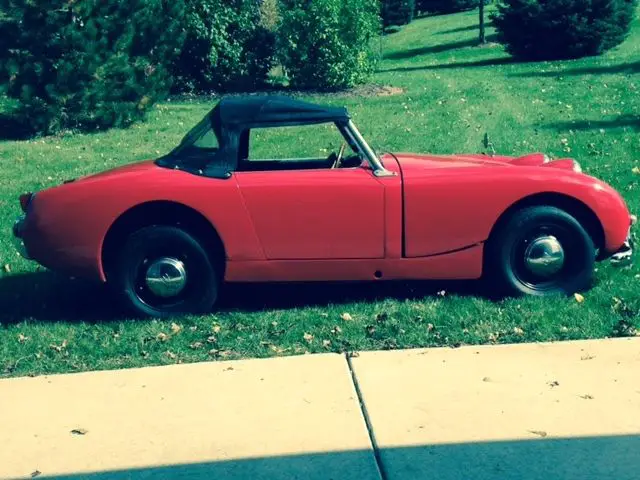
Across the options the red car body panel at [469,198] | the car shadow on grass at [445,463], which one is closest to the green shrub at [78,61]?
the red car body panel at [469,198]

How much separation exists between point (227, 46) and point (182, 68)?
1051 mm

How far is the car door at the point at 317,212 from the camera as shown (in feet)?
17.3

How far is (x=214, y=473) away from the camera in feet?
11.9

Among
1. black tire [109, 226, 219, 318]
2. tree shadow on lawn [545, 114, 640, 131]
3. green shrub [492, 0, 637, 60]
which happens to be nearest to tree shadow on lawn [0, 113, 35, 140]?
tree shadow on lawn [545, 114, 640, 131]

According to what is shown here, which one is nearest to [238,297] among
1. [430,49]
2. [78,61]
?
[78,61]

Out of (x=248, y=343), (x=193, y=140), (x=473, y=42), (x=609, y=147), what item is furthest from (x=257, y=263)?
(x=473, y=42)

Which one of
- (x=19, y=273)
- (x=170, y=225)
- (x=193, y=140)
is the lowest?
(x=19, y=273)

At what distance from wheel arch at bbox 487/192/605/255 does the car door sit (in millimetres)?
710

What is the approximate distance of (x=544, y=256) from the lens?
5465 millimetres

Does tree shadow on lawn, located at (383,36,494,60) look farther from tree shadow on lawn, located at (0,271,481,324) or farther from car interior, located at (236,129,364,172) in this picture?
car interior, located at (236,129,364,172)

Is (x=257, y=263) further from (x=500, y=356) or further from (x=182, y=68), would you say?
(x=182, y=68)

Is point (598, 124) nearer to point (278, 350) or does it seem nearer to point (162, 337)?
point (278, 350)

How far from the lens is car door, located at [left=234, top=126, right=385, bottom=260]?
5.28 m

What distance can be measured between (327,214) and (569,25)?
2160 cm
